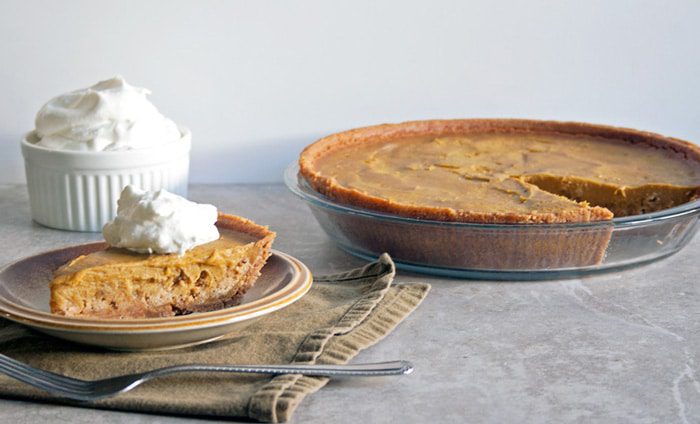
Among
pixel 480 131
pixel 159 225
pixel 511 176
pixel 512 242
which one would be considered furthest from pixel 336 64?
pixel 159 225

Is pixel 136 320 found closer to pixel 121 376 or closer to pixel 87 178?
pixel 121 376

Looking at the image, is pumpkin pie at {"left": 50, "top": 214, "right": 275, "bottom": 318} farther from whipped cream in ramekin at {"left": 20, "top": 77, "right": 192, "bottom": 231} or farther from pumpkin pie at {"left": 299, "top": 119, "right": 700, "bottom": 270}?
whipped cream in ramekin at {"left": 20, "top": 77, "right": 192, "bottom": 231}

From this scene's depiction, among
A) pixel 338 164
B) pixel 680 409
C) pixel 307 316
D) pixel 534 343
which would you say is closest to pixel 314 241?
pixel 338 164

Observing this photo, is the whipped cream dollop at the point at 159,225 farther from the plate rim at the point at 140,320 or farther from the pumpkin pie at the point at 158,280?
the plate rim at the point at 140,320

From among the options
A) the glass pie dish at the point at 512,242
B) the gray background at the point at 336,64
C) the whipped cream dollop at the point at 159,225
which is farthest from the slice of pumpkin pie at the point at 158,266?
the gray background at the point at 336,64

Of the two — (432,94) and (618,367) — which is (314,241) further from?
(618,367)

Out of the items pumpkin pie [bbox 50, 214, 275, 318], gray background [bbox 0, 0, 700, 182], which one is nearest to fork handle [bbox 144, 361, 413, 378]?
pumpkin pie [bbox 50, 214, 275, 318]
